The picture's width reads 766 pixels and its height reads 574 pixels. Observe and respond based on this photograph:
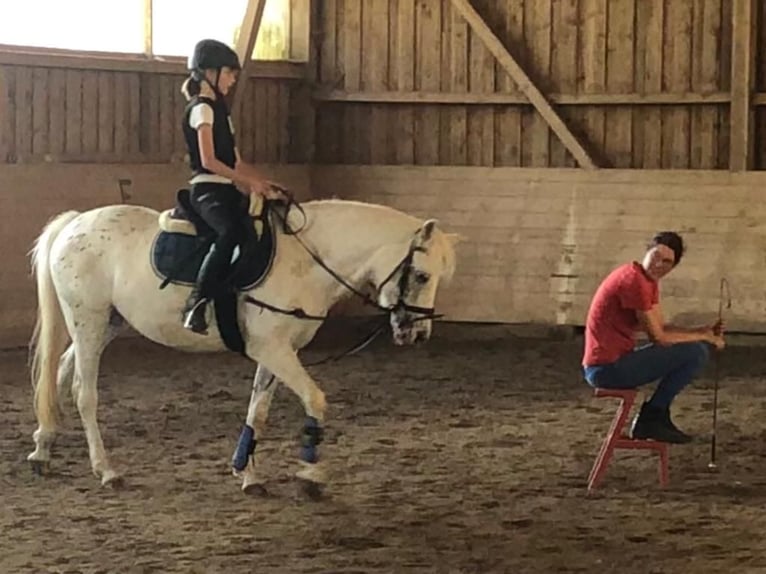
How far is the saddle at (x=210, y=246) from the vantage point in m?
6.36

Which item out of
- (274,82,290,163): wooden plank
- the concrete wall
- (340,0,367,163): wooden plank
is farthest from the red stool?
(274,82,290,163): wooden plank

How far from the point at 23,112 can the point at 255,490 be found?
604 cm

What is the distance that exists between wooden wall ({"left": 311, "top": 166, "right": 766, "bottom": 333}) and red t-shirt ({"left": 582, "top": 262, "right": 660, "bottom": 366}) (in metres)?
5.23

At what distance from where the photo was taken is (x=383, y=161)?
13.7 metres

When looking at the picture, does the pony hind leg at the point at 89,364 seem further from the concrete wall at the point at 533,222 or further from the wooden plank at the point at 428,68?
the wooden plank at the point at 428,68

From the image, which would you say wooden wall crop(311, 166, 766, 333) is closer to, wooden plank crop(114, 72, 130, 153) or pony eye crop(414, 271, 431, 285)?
wooden plank crop(114, 72, 130, 153)

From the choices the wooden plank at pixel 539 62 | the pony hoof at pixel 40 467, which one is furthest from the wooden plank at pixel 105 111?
the pony hoof at pixel 40 467

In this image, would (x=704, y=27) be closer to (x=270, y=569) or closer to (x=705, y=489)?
(x=705, y=489)

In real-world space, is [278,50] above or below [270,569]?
above

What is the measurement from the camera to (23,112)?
38.1 ft

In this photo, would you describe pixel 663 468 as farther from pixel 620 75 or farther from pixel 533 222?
pixel 620 75

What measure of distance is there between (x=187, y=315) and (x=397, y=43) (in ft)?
24.1

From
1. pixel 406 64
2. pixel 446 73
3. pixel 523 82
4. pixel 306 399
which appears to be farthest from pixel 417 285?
pixel 406 64

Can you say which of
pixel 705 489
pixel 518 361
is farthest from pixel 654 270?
pixel 518 361
